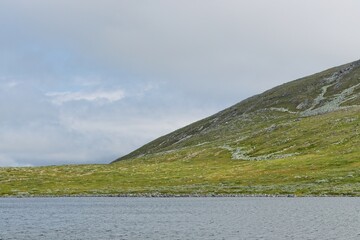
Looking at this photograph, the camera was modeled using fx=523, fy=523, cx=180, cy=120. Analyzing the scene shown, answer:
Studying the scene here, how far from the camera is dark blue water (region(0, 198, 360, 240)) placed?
2335 inches

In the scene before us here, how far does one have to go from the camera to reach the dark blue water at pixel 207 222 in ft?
195

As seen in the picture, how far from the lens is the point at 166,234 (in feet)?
198

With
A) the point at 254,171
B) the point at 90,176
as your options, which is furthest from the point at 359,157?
the point at 90,176

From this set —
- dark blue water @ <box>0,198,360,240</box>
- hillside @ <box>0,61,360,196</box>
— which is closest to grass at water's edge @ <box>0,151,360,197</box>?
hillside @ <box>0,61,360,196</box>

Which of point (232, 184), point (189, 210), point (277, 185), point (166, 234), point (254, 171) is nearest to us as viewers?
point (166, 234)

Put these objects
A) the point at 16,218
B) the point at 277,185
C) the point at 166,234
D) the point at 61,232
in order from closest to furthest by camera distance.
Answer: the point at 166,234 → the point at 61,232 → the point at 16,218 → the point at 277,185

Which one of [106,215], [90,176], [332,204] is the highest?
[90,176]

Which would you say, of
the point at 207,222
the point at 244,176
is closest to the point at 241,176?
the point at 244,176

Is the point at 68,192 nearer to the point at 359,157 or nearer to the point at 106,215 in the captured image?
the point at 106,215

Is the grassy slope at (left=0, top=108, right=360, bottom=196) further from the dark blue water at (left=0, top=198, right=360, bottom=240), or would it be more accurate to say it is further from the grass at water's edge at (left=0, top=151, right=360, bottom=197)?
the dark blue water at (left=0, top=198, right=360, bottom=240)

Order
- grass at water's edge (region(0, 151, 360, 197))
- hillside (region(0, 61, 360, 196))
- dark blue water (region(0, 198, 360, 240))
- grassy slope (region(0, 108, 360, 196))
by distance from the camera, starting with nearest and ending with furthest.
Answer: dark blue water (region(0, 198, 360, 240)) < grass at water's edge (region(0, 151, 360, 197)) < hillside (region(0, 61, 360, 196)) < grassy slope (region(0, 108, 360, 196))

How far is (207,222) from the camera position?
241ft

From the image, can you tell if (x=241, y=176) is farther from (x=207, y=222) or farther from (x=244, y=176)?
(x=207, y=222)

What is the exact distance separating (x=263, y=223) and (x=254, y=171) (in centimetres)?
9127
